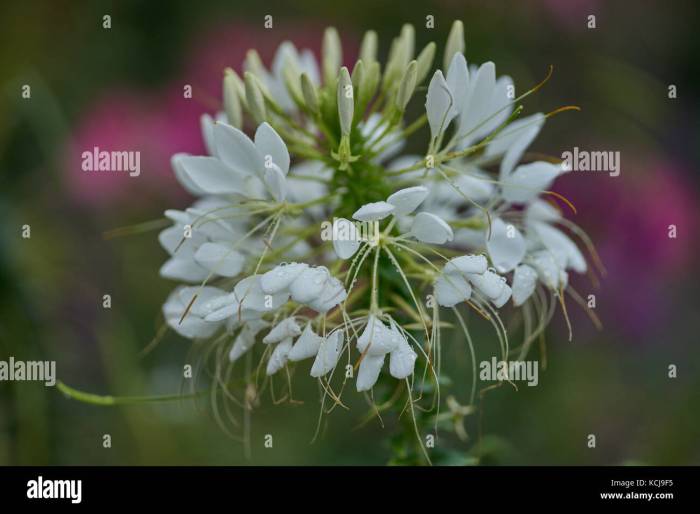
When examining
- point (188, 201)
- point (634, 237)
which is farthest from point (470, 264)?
point (188, 201)

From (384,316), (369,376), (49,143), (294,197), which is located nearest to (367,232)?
(384,316)

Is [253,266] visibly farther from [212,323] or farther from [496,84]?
[496,84]

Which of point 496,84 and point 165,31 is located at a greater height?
point 165,31

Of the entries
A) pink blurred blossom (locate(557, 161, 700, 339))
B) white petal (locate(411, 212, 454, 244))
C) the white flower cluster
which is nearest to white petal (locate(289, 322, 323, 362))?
the white flower cluster

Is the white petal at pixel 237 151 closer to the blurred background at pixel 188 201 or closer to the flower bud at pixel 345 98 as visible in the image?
the flower bud at pixel 345 98

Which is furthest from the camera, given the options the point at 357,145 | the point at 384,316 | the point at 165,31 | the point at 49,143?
the point at 165,31

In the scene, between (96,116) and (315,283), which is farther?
(96,116)
